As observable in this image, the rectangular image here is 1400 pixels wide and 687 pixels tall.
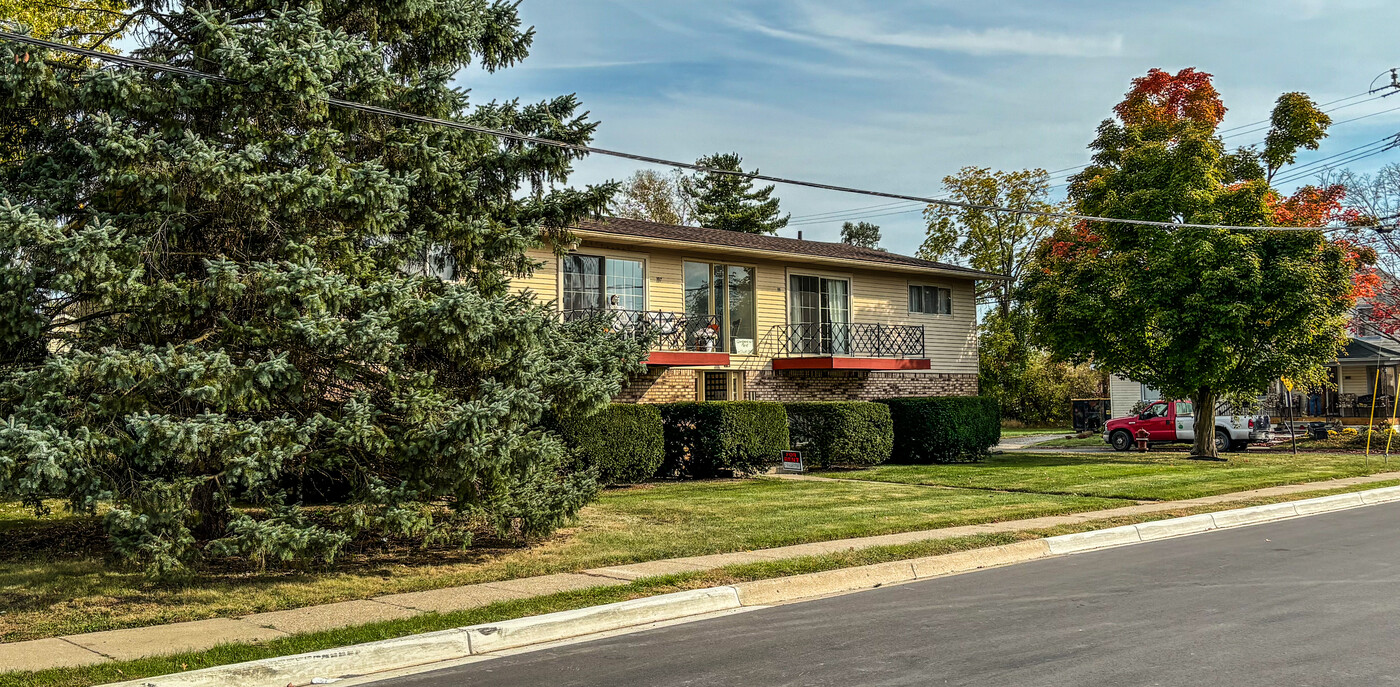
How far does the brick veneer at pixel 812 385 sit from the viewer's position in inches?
962

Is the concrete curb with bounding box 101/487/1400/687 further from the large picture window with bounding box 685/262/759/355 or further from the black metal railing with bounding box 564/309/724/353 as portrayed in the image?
the large picture window with bounding box 685/262/759/355

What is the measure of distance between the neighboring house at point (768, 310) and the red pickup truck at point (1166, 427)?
16.0ft

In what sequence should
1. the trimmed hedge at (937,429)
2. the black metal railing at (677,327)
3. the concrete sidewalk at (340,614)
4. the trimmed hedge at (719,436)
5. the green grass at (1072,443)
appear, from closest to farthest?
the concrete sidewalk at (340,614) < the trimmed hedge at (719,436) < the black metal railing at (677,327) < the trimmed hedge at (937,429) < the green grass at (1072,443)

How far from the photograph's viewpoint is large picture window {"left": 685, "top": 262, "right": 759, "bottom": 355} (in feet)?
84.8

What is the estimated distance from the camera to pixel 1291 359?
23.7 meters

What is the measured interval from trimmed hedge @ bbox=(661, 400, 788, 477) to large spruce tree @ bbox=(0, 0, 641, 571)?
338 inches

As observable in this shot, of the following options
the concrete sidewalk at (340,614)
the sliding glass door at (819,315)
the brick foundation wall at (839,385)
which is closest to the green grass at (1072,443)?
the brick foundation wall at (839,385)

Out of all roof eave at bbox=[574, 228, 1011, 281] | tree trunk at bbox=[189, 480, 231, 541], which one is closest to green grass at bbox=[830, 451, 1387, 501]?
roof eave at bbox=[574, 228, 1011, 281]

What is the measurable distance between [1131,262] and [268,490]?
21844mm

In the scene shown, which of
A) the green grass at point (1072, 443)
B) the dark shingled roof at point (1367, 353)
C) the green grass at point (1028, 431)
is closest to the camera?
the green grass at point (1072, 443)

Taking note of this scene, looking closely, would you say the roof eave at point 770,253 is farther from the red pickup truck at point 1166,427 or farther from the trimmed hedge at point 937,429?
the red pickup truck at point 1166,427

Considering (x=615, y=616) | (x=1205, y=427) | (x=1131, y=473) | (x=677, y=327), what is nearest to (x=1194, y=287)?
(x=1205, y=427)

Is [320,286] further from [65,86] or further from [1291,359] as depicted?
[1291,359]

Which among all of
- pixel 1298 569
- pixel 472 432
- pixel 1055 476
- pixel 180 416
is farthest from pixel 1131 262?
pixel 180 416
